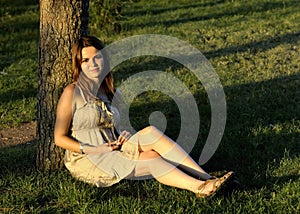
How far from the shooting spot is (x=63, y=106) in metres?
4.82

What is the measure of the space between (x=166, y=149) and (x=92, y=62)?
37.9 inches

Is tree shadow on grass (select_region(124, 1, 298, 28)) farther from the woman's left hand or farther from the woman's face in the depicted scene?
the woman's left hand

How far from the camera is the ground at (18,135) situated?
7.33 metres

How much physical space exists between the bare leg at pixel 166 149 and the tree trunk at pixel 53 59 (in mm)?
956

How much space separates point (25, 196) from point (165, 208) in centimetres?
114

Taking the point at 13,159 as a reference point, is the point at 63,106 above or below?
above

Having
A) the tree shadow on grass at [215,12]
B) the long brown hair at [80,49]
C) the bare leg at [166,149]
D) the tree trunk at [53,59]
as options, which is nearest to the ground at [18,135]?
the tree trunk at [53,59]

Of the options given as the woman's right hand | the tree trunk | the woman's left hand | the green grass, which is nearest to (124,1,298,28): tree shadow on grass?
the green grass

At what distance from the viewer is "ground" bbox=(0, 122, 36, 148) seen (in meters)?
7.33

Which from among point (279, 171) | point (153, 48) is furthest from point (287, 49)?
point (279, 171)

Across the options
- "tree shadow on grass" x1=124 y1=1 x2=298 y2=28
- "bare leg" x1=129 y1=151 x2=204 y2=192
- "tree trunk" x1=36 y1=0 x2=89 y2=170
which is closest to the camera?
"bare leg" x1=129 y1=151 x2=204 y2=192

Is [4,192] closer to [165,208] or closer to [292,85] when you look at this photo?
[165,208]

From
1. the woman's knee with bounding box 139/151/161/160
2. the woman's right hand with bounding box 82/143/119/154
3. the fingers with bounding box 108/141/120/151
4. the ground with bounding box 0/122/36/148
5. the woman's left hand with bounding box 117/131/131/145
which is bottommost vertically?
the ground with bounding box 0/122/36/148

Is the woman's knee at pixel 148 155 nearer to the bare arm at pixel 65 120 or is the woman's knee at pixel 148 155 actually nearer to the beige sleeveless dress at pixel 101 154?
the beige sleeveless dress at pixel 101 154
